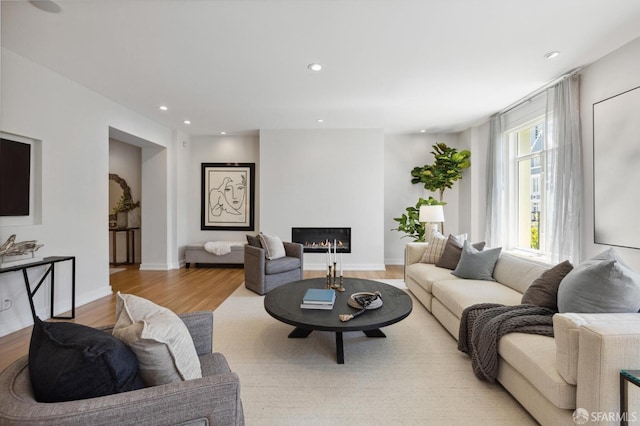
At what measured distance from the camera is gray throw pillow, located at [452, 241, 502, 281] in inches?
129

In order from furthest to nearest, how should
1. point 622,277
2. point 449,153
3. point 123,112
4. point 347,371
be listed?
1. point 449,153
2. point 123,112
3. point 347,371
4. point 622,277

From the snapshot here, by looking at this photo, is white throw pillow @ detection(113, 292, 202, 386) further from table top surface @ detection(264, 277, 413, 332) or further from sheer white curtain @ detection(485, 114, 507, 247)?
sheer white curtain @ detection(485, 114, 507, 247)

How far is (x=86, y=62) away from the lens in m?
3.19

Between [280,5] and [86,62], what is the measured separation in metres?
2.31

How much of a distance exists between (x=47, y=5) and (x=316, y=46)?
206 centimetres

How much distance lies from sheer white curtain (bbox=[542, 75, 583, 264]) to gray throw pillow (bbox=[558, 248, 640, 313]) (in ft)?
6.20

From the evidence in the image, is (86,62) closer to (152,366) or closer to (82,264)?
(82,264)

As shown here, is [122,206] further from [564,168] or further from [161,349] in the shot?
[564,168]

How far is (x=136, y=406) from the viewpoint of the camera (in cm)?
94

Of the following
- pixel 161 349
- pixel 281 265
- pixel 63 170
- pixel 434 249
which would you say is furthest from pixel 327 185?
pixel 161 349

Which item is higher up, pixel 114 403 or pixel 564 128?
pixel 564 128

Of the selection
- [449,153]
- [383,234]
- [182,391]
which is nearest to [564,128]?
[449,153]

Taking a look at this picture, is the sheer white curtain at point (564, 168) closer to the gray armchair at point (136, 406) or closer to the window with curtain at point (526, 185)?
the window with curtain at point (526, 185)

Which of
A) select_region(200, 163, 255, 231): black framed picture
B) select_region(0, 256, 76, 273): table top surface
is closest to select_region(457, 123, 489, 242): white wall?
select_region(200, 163, 255, 231): black framed picture
